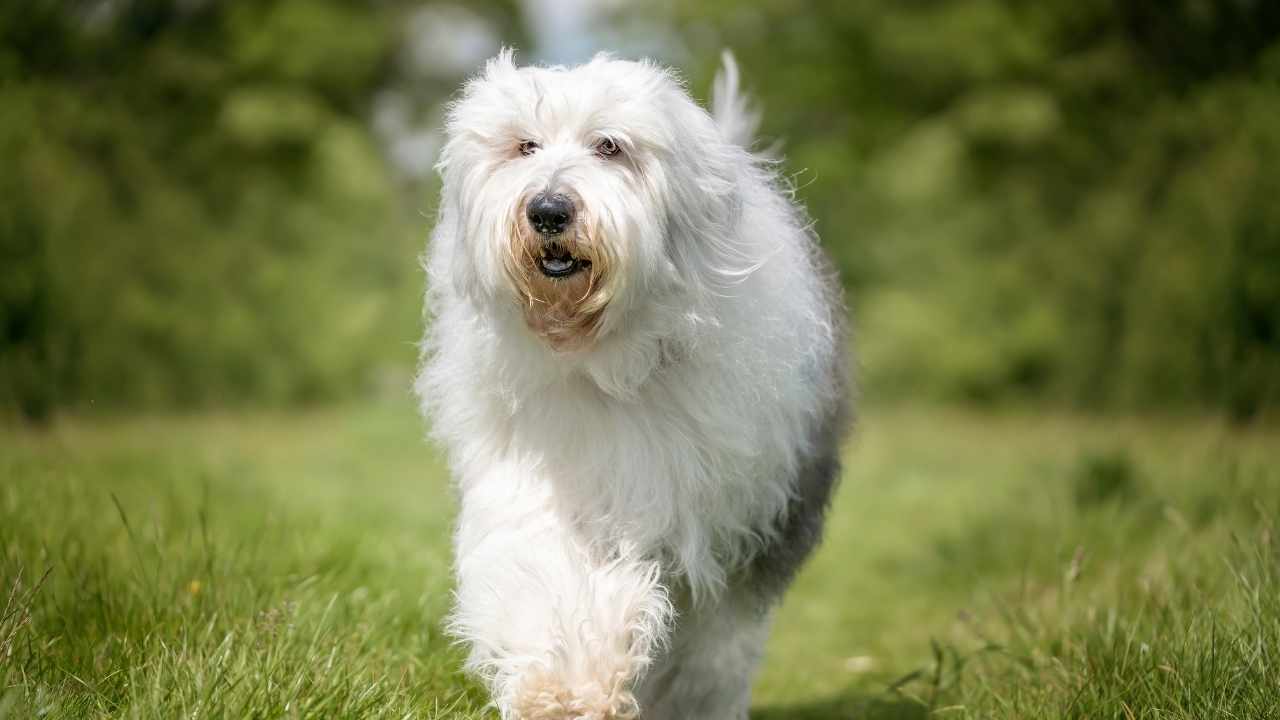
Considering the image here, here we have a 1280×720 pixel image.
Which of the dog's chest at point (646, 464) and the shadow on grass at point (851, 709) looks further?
the shadow on grass at point (851, 709)

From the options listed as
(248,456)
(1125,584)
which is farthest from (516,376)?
(248,456)

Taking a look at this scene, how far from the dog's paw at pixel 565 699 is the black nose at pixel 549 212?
110cm

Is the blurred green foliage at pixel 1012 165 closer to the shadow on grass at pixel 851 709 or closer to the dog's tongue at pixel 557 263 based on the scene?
the shadow on grass at pixel 851 709

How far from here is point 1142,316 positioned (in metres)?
12.8

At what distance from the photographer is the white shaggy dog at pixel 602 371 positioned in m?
3.19

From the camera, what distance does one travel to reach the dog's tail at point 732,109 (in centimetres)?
456

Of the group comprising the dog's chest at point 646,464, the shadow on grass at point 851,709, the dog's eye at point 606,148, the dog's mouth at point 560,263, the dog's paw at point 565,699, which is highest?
the dog's eye at point 606,148

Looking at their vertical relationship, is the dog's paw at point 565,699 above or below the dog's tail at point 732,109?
below

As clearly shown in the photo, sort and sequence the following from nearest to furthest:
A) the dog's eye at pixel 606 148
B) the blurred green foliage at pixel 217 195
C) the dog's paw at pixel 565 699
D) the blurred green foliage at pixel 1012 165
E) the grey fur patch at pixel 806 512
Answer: the dog's paw at pixel 565 699 < the dog's eye at pixel 606 148 < the grey fur patch at pixel 806 512 < the blurred green foliage at pixel 1012 165 < the blurred green foliage at pixel 217 195

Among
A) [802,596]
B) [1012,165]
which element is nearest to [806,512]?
[802,596]

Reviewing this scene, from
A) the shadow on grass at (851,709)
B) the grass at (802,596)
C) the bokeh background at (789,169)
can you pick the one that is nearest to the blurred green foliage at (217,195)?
the bokeh background at (789,169)

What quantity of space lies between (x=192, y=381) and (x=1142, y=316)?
10151 mm

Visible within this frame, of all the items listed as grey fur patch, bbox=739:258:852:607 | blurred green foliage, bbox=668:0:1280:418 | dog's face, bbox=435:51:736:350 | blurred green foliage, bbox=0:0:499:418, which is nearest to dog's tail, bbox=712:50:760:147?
grey fur patch, bbox=739:258:852:607

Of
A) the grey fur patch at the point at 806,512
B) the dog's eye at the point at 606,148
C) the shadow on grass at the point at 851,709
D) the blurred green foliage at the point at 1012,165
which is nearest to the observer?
the dog's eye at the point at 606,148
